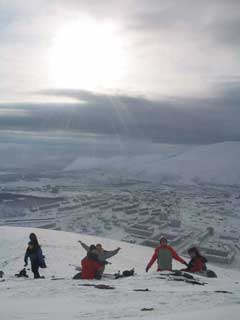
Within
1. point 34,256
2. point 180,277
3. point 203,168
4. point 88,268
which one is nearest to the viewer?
point 180,277

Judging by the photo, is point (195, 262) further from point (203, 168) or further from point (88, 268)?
point (203, 168)

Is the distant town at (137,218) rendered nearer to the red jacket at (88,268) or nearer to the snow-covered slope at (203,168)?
the red jacket at (88,268)

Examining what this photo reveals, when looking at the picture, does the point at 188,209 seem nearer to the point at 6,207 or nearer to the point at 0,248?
the point at 6,207

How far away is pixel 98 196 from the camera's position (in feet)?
168

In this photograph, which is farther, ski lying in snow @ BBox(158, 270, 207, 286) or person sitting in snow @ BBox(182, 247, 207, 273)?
person sitting in snow @ BBox(182, 247, 207, 273)

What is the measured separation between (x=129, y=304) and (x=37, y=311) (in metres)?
1.37

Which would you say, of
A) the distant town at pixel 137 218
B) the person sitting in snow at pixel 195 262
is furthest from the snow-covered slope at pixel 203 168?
the person sitting in snow at pixel 195 262

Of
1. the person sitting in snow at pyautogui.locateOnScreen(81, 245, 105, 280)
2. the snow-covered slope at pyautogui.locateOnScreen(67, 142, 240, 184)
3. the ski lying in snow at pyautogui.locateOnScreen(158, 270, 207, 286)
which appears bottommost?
the ski lying in snow at pyautogui.locateOnScreen(158, 270, 207, 286)

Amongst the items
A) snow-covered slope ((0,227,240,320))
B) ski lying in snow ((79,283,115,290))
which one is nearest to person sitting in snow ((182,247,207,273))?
snow-covered slope ((0,227,240,320))

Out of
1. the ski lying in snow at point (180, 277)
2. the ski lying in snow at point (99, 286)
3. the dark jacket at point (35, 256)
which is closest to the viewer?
the ski lying in snow at point (99, 286)

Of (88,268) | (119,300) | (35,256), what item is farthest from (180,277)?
(35,256)

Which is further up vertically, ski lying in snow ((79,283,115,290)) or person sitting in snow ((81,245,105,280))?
person sitting in snow ((81,245,105,280))

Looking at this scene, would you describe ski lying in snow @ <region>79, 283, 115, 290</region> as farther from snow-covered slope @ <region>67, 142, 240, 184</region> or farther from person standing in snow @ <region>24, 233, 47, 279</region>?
snow-covered slope @ <region>67, 142, 240, 184</region>

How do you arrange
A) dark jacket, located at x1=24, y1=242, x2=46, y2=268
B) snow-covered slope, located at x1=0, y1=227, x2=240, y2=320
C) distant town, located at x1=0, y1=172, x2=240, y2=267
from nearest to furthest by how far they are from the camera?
snow-covered slope, located at x1=0, y1=227, x2=240, y2=320 < dark jacket, located at x1=24, y1=242, x2=46, y2=268 < distant town, located at x1=0, y1=172, x2=240, y2=267
